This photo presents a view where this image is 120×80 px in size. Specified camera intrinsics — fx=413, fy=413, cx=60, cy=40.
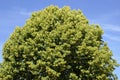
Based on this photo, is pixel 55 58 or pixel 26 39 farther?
pixel 26 39

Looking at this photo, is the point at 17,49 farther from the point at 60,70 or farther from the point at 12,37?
the point at 60,70

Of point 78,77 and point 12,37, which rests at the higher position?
point 12,37

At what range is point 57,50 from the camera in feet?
163

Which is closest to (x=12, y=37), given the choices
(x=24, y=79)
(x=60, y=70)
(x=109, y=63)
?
(x=24, y=79)

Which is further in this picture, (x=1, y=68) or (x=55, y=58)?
(x=1, y=68)

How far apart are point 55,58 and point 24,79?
6.66 meters

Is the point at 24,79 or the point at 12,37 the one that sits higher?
the point at 12,37

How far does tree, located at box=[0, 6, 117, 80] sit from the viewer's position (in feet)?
163

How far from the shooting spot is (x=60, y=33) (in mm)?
51562

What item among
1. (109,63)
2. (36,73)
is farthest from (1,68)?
(109,63)

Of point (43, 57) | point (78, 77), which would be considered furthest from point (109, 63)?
point (43, 57)

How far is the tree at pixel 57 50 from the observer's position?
49812mm

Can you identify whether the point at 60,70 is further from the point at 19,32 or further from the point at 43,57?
the point at 19,32

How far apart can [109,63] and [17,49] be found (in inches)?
465
